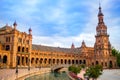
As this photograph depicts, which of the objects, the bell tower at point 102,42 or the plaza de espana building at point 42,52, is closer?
the plaza de espana building at point 42,52

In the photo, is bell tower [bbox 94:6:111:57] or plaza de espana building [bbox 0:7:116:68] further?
bell tower [bbox 94:6:111:57]

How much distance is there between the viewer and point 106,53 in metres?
94.9

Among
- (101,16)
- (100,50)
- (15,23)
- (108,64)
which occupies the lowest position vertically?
(108,64)

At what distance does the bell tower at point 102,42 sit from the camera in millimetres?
94512

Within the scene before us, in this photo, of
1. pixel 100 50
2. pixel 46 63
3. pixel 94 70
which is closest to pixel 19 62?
pixel 46 63

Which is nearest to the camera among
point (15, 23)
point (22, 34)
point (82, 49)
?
point (15, 23)

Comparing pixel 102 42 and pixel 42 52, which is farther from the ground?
pixel 102 42

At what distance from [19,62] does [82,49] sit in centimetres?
5102

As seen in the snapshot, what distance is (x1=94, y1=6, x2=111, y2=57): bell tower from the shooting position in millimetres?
94512

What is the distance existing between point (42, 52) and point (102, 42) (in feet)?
99.4

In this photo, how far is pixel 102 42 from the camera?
312ft

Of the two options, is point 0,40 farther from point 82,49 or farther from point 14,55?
point 82,49

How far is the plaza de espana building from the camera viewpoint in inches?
2469

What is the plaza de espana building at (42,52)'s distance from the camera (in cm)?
6272
